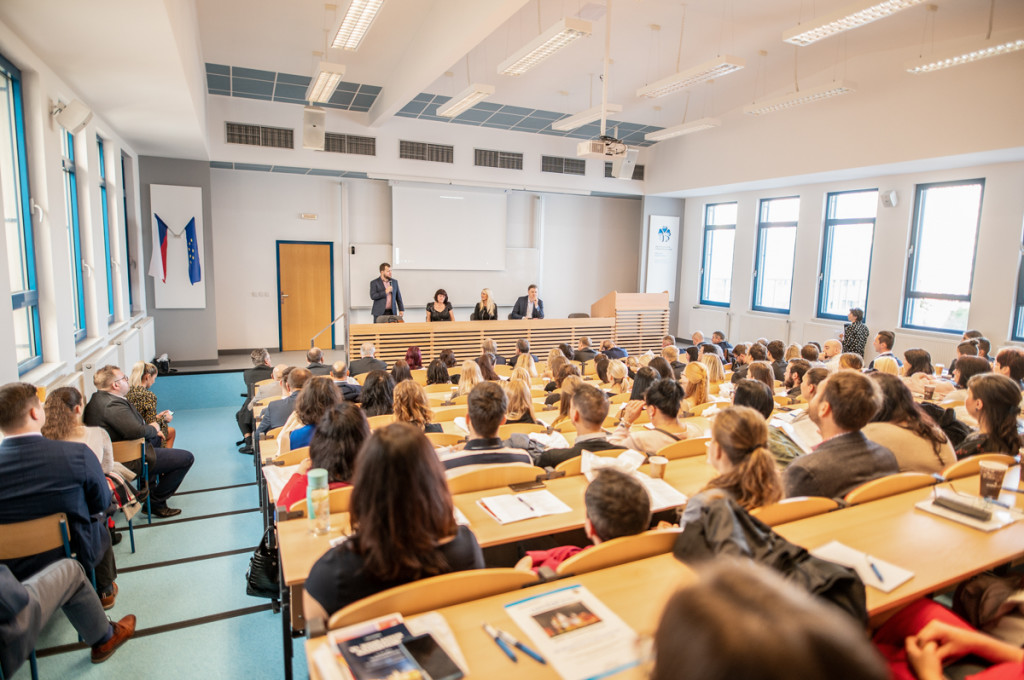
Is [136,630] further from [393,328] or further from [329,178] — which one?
[329,178]

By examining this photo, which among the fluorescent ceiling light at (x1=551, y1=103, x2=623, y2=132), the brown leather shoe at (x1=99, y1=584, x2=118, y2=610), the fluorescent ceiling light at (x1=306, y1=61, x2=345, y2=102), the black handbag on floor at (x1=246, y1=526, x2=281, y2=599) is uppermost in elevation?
the fluorescent ceiling light at (x1=551, y1=103, x2=623, y2=132)

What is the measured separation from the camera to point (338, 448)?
93.0 inches

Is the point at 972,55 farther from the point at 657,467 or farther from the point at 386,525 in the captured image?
the point at 386,525

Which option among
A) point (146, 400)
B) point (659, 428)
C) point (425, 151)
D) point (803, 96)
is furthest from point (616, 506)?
point (425, 151)

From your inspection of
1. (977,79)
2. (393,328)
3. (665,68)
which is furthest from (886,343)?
(393,328)

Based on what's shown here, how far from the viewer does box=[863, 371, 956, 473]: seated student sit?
2.83 m

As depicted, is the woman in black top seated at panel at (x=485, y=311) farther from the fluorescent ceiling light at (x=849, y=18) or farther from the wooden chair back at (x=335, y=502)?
the wooden chair back at (x=335, y=502)

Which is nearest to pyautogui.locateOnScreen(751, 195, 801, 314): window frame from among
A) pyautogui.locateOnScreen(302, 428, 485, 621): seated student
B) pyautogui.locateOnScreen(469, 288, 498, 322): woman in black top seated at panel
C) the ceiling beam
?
pyautogui.locateOnScreen(469, 288, 498, 322): woman in black top seated at panel

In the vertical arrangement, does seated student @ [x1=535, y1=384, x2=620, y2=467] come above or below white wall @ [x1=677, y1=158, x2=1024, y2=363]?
below

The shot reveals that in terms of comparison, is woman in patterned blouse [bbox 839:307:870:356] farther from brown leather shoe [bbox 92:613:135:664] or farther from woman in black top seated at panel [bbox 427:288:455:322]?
brown leather shoe [bbox 92:613:135:664]

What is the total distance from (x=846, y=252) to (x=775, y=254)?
1.45 m

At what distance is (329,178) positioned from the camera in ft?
33.5

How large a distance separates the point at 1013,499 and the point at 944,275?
733cm

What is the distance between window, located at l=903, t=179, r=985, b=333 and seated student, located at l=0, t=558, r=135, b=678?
32.5 ft
